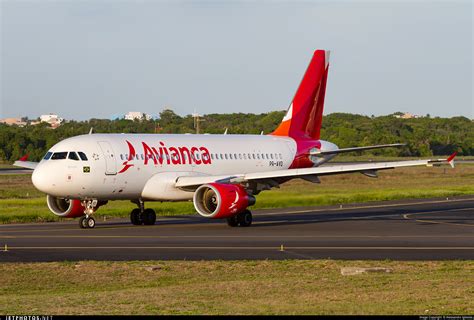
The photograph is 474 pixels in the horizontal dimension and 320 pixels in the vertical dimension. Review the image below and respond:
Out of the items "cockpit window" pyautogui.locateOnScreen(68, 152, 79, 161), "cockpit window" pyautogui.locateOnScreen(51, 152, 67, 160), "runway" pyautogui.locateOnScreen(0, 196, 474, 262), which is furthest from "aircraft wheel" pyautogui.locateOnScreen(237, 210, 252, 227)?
"cockpit window" pyautogui.locateOnScreen(51, 152, 67, 160)

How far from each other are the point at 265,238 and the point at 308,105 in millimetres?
17415

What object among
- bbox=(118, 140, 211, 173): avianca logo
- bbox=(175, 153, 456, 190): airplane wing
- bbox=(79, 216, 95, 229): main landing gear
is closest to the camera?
bbox=(79, 216, 95, 229): main landing gear

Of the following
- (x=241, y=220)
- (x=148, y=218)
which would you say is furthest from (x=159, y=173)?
(x=241, y=220)

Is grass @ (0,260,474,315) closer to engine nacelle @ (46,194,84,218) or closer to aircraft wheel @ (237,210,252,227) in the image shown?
aircraft wheel @ (237,210,252,227)

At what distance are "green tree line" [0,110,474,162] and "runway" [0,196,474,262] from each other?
71.7 metres

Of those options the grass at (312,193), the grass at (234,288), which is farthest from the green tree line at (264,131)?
the grass at (234,288)

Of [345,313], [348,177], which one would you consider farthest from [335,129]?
[345,313]

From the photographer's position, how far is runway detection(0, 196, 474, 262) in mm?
28562

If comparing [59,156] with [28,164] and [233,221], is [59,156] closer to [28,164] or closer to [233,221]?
[28,164]

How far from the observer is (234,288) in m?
21.0

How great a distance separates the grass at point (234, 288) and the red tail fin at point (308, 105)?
24.6 m

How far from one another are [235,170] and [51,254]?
18.2 meters

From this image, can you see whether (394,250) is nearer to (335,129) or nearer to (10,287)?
(10,287)

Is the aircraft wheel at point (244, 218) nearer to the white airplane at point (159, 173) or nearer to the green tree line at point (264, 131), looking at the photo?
the white airplane at point (159, 173)
